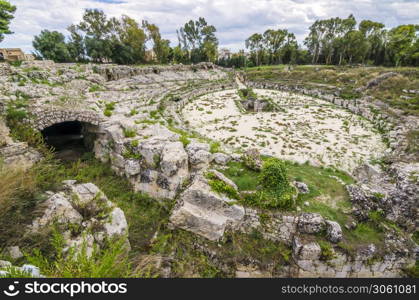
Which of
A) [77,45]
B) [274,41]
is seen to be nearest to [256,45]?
[274,41]

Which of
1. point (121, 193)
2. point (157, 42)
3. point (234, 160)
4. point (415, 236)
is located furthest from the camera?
point (157, 42)

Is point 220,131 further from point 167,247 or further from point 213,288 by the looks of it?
point 213,288

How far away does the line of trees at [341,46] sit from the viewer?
39.7 meters

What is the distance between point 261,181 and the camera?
711 cm

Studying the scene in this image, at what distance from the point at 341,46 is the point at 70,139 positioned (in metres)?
60.2

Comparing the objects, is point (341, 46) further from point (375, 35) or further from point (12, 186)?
point (12, 186)

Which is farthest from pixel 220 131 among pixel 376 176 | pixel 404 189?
pixel 404 189

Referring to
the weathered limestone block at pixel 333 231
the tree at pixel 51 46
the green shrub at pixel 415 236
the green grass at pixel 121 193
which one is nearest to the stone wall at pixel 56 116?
the green grass at pixel 121 193

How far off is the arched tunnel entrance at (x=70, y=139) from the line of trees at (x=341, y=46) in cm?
5404

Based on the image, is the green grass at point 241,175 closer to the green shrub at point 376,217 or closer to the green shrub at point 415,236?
the green shrub at point 376,217

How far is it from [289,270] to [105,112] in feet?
38.2

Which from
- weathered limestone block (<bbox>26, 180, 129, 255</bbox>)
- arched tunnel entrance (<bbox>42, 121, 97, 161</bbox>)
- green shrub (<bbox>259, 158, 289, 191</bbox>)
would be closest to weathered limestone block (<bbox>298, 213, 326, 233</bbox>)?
green shrub (<bbox>259, 158, 289, 191</bbox>)

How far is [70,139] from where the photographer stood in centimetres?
1261

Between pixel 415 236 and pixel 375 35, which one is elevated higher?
pixel 375 35
